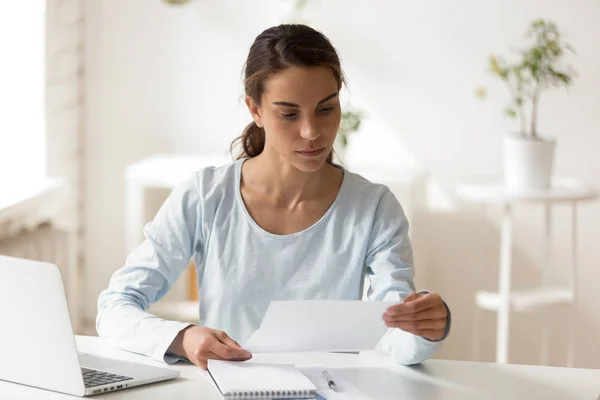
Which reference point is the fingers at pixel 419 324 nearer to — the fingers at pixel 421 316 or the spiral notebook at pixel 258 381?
the fingers at pixel 421 316

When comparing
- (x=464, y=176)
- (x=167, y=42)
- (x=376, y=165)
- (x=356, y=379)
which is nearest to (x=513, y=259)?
(x=464, y=176)

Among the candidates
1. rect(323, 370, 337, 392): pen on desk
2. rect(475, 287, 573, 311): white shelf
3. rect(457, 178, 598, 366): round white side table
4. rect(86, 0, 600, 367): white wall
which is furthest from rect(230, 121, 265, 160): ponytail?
rect(86, 0, 600, 367): white wall

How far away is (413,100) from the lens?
364cm

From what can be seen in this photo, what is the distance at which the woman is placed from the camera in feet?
5.82

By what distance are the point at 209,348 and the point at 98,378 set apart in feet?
0.60

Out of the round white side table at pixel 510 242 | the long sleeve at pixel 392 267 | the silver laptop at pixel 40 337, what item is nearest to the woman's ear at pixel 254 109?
the long sleeve at pixel 392 267

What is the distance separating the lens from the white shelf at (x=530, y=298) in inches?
124

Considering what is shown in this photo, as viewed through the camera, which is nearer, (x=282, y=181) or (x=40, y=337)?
(x=40, y=337)

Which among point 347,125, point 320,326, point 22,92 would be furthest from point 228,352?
point 22,92

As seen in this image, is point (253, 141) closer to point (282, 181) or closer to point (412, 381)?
point (282, 181)

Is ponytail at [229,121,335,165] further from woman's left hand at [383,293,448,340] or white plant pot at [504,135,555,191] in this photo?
white plant pot at [504,135,555,191]

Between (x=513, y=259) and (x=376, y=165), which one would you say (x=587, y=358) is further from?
(x=376, y=165)

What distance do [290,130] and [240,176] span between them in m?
0.22

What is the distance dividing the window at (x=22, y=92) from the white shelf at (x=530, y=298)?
1.70 meters
